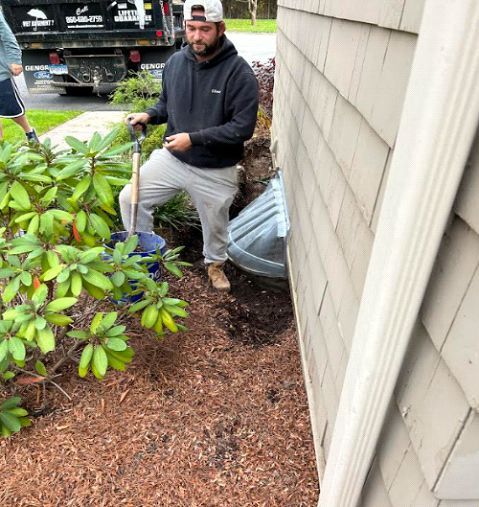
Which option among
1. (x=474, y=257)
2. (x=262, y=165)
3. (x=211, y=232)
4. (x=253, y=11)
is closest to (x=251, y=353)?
(x=211, y=232)

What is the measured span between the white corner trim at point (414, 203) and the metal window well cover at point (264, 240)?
1.96m

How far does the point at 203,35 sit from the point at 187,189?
0.96 metres

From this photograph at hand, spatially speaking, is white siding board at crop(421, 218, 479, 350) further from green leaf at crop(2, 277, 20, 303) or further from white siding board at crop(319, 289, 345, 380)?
green leaf at crop(2, 277, 20, 303)

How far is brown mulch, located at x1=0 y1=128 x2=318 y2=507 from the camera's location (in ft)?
5.82

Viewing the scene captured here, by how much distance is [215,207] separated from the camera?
304 cm

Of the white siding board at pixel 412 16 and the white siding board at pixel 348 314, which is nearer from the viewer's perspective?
the white siding board at pixel 412 16

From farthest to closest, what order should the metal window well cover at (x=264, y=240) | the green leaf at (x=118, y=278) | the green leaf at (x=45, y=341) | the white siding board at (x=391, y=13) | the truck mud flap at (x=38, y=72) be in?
the truck mud flap at (x=38, y=72), the metal window well cover at (x=264, y=240), the green leaf at (x=118, y=278), the green leaf at (x=45, y=341), the white siding board at (x=391, y=13)

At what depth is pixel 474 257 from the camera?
2.43 ft

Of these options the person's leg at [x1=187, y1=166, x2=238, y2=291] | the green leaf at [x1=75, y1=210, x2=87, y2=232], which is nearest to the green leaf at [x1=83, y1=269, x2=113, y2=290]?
the green leaf at [x1=75, y1=210, x2=87, y2=232]

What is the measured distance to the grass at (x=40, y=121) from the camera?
6.34m

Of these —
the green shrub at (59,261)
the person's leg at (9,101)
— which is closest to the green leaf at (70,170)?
the green shrub at (59,261)

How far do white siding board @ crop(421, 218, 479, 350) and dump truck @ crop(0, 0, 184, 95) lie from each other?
7.89 meters

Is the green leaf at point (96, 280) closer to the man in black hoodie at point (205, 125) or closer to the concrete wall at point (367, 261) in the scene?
the concrete wall at point (367, 261)

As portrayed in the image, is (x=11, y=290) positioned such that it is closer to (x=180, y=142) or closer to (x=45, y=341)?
(x=45, y=341)
